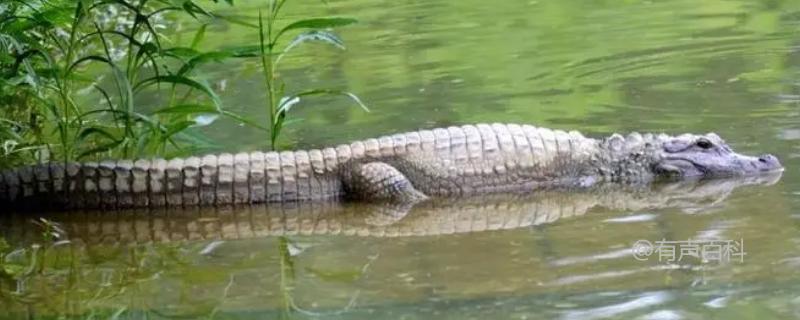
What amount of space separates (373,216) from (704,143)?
1878 millimetres

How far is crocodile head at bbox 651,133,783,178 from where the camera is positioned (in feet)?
24.4

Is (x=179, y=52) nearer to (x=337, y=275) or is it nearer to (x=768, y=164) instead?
(x=337, y=275)

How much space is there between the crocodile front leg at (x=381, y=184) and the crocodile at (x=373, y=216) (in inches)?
3.2

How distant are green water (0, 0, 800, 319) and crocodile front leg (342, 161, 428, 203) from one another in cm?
63

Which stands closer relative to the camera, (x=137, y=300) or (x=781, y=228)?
(x=137, y=300)

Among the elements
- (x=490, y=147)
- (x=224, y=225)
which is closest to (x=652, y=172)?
(x=490, y=147)

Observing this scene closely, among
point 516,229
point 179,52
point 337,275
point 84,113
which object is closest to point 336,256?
point 337,275

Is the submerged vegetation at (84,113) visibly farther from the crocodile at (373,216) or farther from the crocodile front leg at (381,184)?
the crocodile front leg at (381,184)

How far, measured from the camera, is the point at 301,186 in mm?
7527

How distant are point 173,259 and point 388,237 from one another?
989 mm

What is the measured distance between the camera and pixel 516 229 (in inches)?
255

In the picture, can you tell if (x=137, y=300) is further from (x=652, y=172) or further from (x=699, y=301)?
(x=652, y=172)

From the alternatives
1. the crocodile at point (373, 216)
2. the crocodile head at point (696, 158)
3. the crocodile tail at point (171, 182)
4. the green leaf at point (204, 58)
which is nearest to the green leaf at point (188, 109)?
the green leaf at point (204, 58)

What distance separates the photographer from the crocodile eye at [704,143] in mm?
7542
